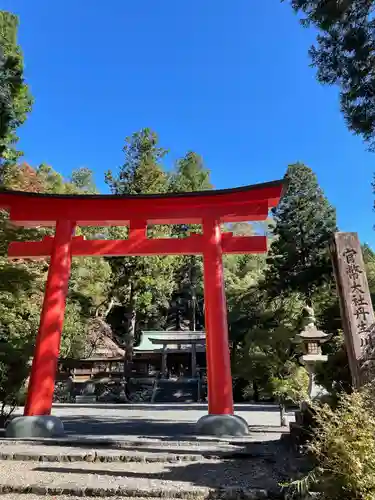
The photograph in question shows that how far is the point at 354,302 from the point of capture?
434cm

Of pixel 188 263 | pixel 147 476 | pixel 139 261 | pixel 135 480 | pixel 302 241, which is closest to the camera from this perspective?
pixel 135 480

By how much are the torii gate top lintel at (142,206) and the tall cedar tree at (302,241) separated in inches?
490

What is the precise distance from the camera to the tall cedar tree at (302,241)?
744 inches

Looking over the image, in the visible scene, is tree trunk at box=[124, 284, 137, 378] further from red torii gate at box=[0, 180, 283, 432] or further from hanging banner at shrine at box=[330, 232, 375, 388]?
hanging banner at shrine at box=[330, 232, 375, 388]

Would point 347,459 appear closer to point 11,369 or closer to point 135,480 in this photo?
point 135,480

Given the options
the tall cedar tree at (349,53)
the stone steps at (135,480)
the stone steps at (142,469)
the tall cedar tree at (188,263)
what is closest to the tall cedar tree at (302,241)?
the tall cedar tree at (188,263)

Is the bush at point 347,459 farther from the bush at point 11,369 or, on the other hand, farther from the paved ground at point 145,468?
the bush at point 11,369

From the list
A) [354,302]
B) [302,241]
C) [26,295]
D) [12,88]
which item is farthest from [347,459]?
[302,241]

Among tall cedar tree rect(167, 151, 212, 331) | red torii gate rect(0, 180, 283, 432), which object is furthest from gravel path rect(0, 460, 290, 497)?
tall cedar tree rect(167, 151, 212, 331)

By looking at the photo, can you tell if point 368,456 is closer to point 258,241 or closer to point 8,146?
point 258,241

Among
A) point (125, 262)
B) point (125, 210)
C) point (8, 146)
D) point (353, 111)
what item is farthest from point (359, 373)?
point (125, 262)

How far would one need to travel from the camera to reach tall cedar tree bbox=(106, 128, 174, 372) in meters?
17.5

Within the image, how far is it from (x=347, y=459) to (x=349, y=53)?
7383 mm

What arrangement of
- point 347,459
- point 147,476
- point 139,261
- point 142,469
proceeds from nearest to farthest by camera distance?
point 347,459, point 147,476, point 142,469, point 139,261
